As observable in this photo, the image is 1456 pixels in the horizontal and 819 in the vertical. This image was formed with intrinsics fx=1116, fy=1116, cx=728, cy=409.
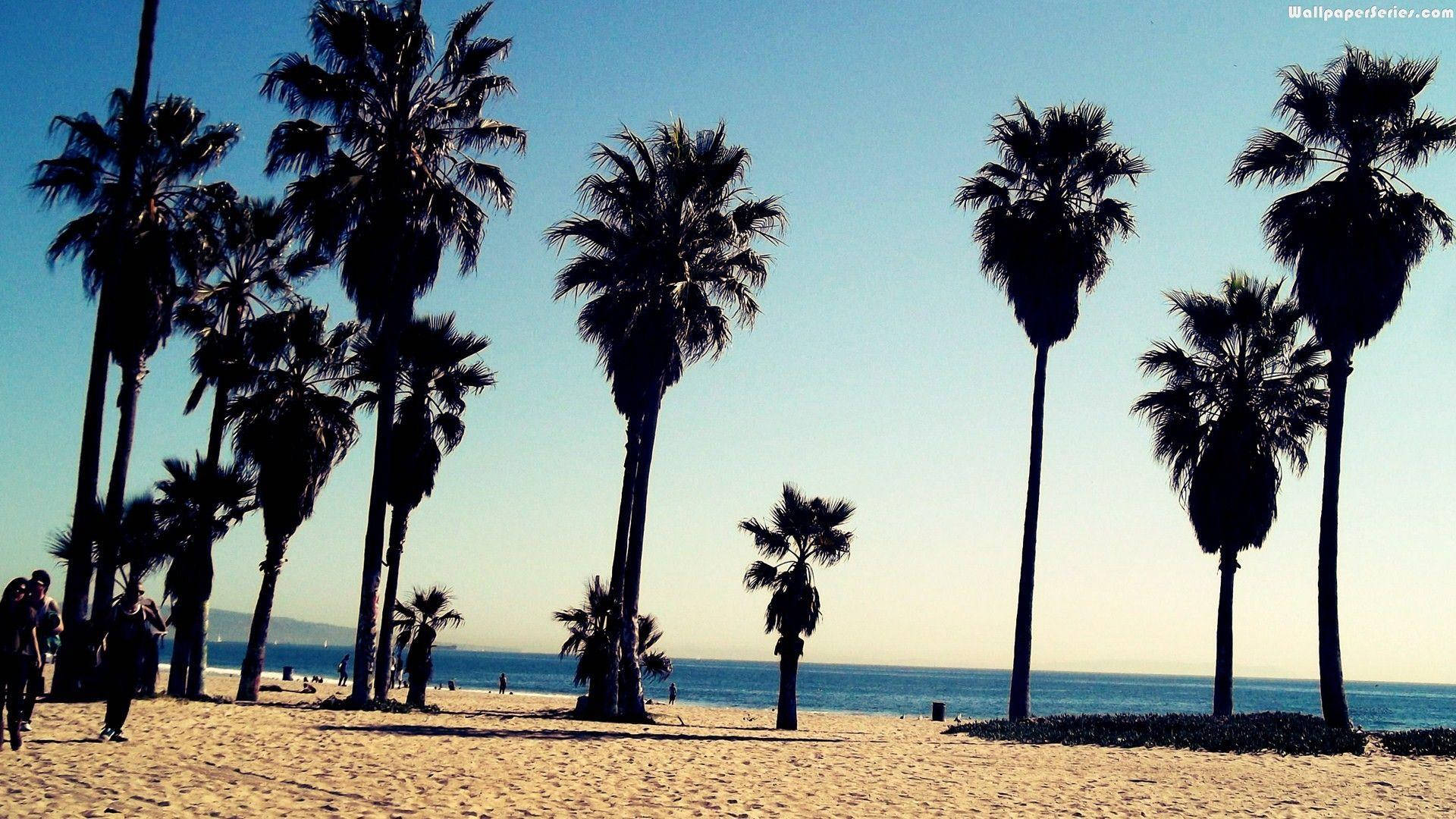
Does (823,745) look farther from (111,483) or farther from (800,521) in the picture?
(111,483)

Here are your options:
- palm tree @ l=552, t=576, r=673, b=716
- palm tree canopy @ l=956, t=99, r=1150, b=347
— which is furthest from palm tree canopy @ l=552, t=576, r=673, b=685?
palm tree canopy @ l=956, t=99, r=1150, b=347

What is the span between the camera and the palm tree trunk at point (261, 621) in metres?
28.3

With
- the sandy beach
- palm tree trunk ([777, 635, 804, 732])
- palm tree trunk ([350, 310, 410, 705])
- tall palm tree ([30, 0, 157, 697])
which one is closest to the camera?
the sandy beach

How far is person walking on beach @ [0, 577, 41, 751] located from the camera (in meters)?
12.8

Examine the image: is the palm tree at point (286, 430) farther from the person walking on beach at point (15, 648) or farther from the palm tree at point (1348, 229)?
the palm tree at point (1348, 229)

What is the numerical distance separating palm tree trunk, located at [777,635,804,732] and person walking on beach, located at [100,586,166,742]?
61.6 feet

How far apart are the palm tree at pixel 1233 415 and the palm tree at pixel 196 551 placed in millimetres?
26287

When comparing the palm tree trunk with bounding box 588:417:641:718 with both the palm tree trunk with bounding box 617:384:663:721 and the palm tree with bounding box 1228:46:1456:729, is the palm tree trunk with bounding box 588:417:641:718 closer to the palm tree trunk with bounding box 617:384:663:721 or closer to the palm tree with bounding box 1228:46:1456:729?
the palm tree trunk with bounding box 617:384:663:721

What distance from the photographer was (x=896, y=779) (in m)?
15.7

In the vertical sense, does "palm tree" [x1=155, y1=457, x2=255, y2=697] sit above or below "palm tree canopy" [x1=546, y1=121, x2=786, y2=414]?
below

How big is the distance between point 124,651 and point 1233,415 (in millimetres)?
29135

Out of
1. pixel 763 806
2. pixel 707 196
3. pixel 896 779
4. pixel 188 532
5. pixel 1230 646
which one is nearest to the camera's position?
pixel 763 806

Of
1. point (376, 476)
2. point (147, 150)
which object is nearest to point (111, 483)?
point (376, 476)

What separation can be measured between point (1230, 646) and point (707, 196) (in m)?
19.8
